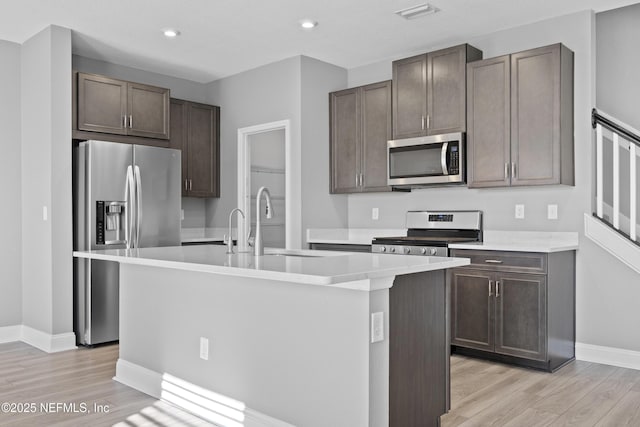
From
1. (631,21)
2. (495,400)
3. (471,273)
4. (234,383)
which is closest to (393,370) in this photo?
(234,383)

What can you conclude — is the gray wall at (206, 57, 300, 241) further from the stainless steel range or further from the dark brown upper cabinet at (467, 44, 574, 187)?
the dark brown upper cabinet at (467, 44, 574, 187)

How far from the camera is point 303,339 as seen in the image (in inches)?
97.1

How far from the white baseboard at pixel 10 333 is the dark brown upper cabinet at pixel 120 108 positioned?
1.93 metres

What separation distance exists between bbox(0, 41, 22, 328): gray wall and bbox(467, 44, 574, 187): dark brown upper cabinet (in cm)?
414

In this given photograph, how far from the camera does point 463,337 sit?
4137 mm

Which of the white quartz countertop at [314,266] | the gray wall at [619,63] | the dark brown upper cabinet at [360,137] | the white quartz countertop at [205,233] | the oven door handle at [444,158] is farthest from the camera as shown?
the white quartz countertop at [205,233]

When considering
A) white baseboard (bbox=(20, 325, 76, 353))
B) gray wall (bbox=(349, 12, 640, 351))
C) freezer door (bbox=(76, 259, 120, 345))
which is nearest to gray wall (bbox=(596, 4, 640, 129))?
gray wall (bbox=(349, 12, 640, 351))

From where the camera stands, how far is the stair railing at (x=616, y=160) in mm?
3902

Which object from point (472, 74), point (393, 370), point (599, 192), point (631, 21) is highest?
point (631, 21)

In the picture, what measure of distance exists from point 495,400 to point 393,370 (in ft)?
3.92

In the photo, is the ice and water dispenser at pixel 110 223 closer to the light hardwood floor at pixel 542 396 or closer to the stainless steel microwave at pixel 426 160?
the stainless steel microwave at pixel 426 160

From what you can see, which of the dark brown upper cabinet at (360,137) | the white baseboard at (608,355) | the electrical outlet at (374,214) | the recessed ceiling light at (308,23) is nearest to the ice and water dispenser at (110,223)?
the dark brown upper cabinet at (360,137)

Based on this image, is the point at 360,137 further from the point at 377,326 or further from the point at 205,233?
the point at 377,326

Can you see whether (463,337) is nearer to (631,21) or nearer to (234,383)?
(234,383)
